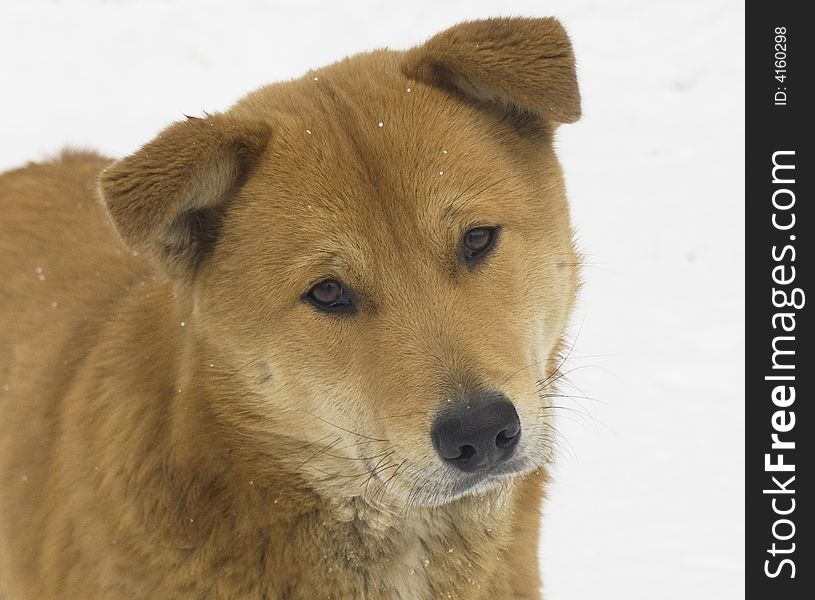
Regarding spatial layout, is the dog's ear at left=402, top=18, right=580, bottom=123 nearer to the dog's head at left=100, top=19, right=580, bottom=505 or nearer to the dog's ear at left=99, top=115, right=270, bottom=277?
the dog's head at left=100, top=19, right=580, bottom=505

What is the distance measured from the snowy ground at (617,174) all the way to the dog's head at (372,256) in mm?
2223

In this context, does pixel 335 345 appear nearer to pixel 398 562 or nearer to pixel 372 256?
pixel 372 256

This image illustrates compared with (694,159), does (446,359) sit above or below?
A: above

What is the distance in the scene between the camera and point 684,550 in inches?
217

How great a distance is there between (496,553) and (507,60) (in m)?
1.63

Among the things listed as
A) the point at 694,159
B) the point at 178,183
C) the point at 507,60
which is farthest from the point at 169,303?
the point at 694,159

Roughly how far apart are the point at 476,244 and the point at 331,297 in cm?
47

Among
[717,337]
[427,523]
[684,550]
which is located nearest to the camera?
[427,523]

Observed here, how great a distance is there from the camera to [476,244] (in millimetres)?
3432

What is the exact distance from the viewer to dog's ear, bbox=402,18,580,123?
11.5 feet

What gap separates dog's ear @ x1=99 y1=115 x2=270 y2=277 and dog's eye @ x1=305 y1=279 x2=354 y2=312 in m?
0.44

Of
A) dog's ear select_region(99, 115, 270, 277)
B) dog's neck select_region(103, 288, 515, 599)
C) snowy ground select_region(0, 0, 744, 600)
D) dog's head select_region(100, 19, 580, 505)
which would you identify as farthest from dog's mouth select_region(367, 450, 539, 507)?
snowy ground select_region(0, 0, 744, 600)

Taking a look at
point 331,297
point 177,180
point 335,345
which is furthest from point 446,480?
point 177,180
